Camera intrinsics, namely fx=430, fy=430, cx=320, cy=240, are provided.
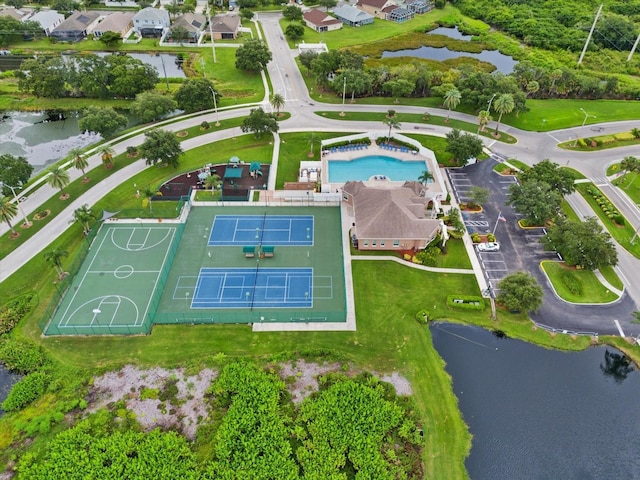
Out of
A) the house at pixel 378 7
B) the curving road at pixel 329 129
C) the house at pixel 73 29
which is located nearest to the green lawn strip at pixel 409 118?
the curving road at pixel 329 129

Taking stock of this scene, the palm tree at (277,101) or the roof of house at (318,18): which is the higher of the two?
the roof of house at (318,18)

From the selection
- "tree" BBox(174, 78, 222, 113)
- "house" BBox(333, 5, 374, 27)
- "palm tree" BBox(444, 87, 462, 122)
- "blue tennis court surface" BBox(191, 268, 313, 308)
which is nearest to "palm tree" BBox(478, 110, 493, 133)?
"palm tree" BBox(444, 87, 462, 122)

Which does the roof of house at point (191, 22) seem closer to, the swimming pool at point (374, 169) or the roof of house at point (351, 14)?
the roof of house at point (351, 14)

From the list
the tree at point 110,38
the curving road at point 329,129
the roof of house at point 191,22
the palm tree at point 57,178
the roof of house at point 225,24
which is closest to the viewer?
the curving road at point 329,129

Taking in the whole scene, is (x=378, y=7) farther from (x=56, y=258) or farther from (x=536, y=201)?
(x=56, y=258)

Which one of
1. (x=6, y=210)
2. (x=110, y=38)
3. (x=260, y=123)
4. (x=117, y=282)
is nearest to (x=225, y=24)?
(x=110, y=38)

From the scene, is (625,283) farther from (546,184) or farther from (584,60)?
(584,60)
